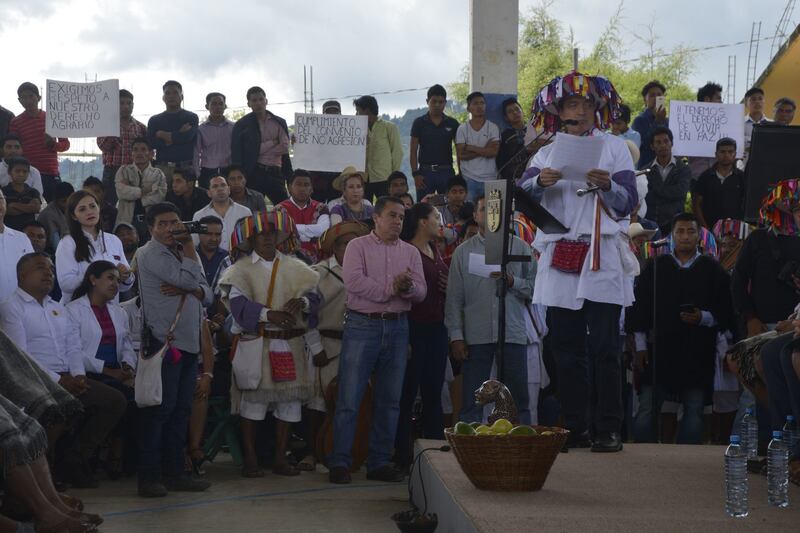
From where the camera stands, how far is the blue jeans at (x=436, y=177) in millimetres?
13070

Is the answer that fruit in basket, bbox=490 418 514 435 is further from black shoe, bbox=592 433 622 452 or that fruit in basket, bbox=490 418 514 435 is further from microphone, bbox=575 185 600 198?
microphone, bbox=575 185 600 198

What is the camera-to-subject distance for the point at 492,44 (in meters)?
14.5

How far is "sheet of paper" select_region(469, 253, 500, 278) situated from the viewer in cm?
858

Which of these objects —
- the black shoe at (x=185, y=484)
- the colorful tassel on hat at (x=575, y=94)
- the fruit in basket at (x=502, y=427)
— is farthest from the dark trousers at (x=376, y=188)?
the fruit in basket at (x=502, y=427)

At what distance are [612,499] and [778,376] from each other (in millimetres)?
1350

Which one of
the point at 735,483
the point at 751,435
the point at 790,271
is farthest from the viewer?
the point at 751,435

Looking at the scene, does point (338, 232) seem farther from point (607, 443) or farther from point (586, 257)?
point (607, 443)

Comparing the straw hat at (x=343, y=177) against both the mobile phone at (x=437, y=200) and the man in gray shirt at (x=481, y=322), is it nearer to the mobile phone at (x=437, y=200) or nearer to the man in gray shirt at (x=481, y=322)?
the mobile phone at (x=437, y=200)

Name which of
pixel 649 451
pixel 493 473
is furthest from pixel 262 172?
pixel 493 473

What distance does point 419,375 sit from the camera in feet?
29.3

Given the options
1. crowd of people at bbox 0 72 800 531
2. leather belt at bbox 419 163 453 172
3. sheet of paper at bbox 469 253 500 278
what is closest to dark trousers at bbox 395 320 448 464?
crowd of people at bbox 0 72 800 531

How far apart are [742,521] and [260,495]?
3790 mm

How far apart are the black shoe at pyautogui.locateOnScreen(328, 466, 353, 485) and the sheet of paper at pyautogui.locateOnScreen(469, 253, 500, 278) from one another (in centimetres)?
169

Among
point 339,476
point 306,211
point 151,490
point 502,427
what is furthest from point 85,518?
point 306,211
